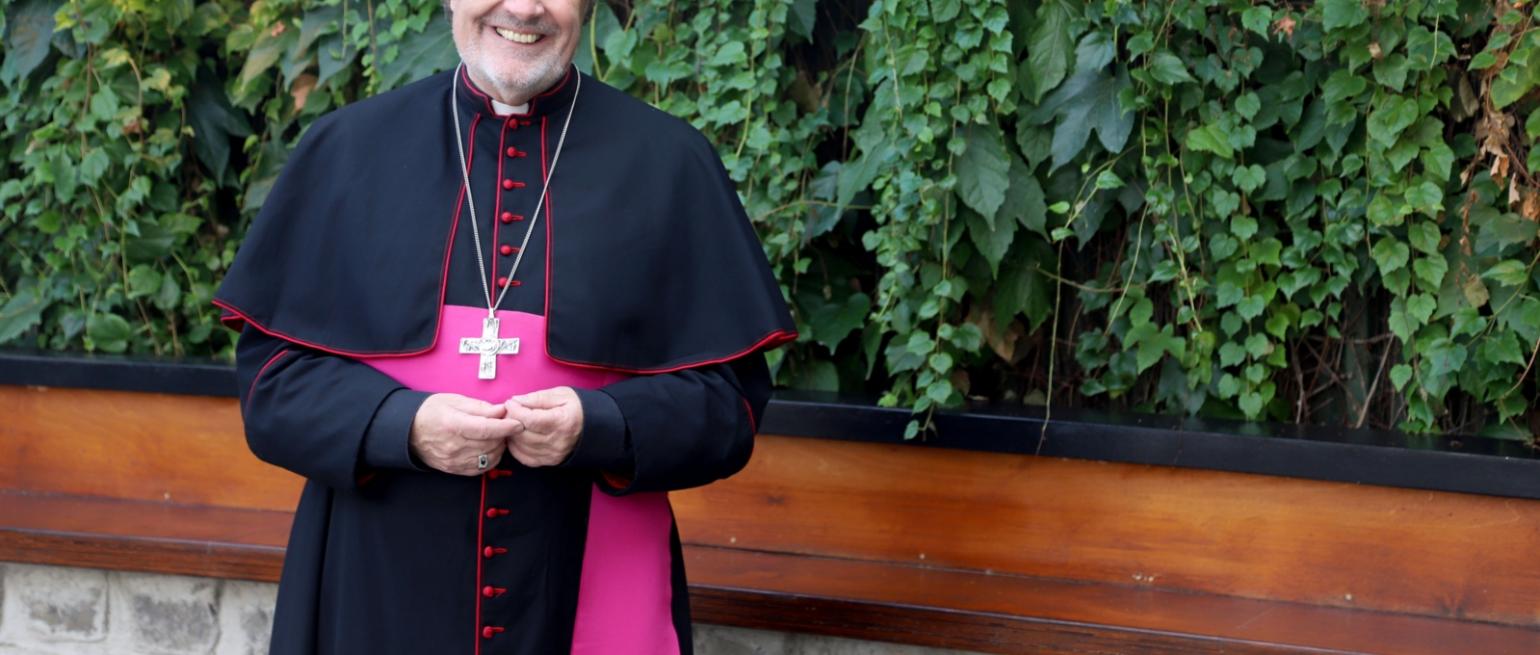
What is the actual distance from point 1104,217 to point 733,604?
114cm

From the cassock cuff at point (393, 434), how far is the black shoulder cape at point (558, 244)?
10 cm

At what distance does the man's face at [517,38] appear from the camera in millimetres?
2182

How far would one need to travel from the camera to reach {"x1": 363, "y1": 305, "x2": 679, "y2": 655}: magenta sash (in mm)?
2225

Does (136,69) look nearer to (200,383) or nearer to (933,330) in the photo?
(200,383)

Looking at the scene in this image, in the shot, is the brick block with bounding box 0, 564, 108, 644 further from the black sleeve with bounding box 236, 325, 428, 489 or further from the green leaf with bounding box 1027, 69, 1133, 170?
the green leaf with bounding box 1027, 69, 1133, 170

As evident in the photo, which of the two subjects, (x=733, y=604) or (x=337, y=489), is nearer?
(x=337, y=489)

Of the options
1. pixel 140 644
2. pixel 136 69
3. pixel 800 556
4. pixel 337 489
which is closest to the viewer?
pixel 337 489

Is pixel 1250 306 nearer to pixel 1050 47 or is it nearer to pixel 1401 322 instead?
pixel 1401 322

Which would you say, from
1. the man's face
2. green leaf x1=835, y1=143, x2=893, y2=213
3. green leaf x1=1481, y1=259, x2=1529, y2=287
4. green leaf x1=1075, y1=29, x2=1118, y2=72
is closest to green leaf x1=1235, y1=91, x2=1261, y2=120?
green leaf x1=1075, y1=29, x2=1118, y2=72

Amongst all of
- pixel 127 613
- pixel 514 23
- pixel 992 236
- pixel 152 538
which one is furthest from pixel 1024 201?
pixel 127 613

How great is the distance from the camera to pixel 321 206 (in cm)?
233

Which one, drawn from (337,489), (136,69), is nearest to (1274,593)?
(337,489)

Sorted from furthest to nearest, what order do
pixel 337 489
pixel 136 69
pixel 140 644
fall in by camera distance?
1. pixel 136 69
2. pixel 140 644
3. pixel 337 489

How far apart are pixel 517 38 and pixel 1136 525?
5.43ft
